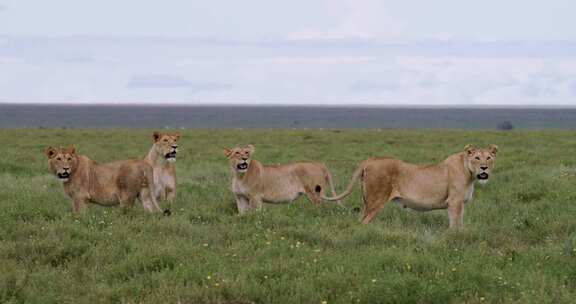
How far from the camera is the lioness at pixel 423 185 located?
12.7 meters

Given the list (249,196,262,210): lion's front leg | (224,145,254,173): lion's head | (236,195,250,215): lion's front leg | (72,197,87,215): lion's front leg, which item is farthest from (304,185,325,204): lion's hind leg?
(72,197,87,215): lion's front leg

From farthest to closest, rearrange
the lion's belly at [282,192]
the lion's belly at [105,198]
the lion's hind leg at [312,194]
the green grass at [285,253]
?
the lion's hind leg at [312,194] → the lion's belly at [282,192] → the lion's belly at [105,198] → the green grass at [285,253]

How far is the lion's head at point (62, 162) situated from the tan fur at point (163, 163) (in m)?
2.00

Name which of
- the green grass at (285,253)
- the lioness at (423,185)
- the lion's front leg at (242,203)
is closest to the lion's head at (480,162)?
the lioness at (423,185)

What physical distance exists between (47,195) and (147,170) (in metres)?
3.23

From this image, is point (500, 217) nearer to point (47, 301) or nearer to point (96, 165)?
point (96, 165)

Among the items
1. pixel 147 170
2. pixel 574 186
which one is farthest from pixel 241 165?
pixel 574 186

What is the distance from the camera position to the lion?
1502cm

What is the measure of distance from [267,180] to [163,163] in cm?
213

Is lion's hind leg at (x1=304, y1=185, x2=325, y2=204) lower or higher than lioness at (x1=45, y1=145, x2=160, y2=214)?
lower

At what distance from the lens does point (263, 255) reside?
10.3 m

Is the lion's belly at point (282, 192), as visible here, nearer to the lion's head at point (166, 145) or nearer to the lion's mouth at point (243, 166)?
the lion's mouth at point (243, 166)

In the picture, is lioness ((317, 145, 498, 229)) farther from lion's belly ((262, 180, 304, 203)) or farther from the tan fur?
the tan fur

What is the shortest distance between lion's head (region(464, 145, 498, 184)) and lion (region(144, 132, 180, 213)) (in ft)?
17.5
